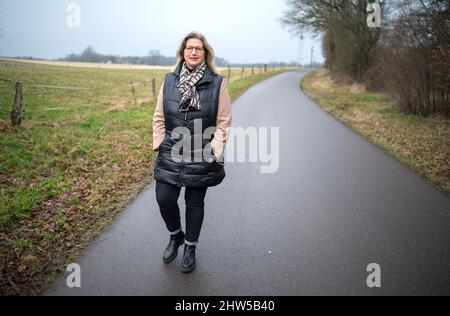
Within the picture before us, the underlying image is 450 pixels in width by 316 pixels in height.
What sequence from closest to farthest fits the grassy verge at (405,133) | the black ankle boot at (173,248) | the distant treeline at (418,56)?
the black ankle boot at (173,248) → the grassy verge at (405,133) → the distant treeline at (418,56)

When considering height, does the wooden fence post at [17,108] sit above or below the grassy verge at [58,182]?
above

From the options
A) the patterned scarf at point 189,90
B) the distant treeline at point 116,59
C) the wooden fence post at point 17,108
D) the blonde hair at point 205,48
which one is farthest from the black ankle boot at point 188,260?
the distant treeline at point 116,59

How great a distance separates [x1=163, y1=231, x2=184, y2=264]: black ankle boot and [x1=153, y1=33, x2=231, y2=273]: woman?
0.18 metres

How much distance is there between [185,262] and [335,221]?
7.11ft

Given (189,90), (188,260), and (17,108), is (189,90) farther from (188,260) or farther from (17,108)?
(17,108)

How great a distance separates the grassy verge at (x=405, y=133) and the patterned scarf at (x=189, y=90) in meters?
4.67

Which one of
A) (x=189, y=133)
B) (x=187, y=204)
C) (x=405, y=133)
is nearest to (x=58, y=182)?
(x=187, y=204)

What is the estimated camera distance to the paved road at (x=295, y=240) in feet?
10.3

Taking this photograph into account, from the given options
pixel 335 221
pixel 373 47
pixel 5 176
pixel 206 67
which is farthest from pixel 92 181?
pixel 373 47

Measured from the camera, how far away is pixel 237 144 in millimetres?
8336

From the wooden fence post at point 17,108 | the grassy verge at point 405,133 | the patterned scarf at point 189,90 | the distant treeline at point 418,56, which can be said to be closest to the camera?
the patterned scarf at point 189,90

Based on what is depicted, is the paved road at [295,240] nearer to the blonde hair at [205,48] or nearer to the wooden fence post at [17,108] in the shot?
the blonde hair at [205,48]

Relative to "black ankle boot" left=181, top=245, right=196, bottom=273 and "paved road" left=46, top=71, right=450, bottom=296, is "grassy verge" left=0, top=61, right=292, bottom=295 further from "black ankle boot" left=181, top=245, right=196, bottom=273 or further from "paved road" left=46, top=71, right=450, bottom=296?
"black ankle boot" left=181, top=245, right=196, bottom=273
